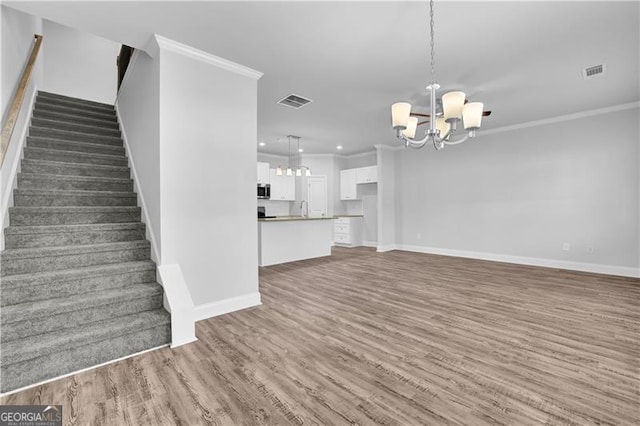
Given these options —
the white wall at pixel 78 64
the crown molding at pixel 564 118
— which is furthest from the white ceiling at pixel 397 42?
the white wall at pixel 78 64

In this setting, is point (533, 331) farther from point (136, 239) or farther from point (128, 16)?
point (128, 16)

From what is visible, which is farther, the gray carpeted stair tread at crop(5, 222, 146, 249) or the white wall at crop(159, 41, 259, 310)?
the white wall at crop(159, 41, 259, 310)

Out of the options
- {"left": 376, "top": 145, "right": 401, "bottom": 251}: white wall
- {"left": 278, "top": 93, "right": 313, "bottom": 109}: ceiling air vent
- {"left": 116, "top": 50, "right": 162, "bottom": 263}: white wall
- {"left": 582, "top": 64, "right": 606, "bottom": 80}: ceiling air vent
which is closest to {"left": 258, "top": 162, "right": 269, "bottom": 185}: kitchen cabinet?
{"left": 376, "top": 145, "right": 401, "bottom": 251}: white wall

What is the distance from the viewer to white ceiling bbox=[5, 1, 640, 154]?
2.33 metres

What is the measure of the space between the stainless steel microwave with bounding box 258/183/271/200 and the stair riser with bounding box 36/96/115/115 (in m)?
3.55

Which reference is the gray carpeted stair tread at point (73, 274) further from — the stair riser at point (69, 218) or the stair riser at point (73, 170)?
the stair riser at point (73, 170)

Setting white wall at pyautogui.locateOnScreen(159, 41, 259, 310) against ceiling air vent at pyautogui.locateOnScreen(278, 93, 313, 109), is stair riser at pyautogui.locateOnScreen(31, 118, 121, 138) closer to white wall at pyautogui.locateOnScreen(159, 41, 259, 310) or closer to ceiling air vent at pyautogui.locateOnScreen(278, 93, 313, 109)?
white wall at pyautogui.locateOnScreen(159, 41, 259, 310)

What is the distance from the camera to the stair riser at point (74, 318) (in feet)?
6.47

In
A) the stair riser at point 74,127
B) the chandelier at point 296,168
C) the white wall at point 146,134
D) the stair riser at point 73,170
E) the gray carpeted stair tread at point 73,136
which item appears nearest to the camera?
the white wall at point 146,134

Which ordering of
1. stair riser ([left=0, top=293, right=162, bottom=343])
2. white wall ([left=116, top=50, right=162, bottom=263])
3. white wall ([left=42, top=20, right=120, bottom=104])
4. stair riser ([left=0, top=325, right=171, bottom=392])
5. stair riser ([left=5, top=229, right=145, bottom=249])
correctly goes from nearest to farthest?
stair riser ([left=0, top=325, right=171, bottom=392]) < stair riser ([left=0, top=293, right=162, bottom=343]) < stair riser ([left=5, top=229, right=145, bottom=249]) < white wall ([left=116, top=50, right=162, bottom=263]) < white wall ([left=42, top=20, right=120, bottom=104])

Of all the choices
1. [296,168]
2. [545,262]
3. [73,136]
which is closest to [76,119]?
[73,136]

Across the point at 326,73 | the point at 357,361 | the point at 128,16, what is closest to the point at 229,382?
the point at 357,361

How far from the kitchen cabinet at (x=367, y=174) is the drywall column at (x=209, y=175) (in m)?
5.09

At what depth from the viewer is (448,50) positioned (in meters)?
2.91
